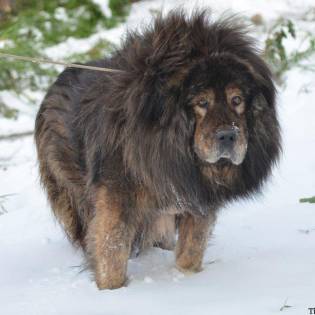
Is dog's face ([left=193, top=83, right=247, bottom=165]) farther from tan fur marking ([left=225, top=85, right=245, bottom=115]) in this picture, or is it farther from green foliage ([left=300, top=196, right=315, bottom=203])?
green foliage ([left=300, top=196, right=315, bottom=203])

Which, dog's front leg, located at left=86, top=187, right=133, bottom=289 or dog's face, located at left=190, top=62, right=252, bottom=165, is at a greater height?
dog's face, located at left=190, top=62, right=252, bottom=165

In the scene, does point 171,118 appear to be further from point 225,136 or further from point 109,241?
point 109,241

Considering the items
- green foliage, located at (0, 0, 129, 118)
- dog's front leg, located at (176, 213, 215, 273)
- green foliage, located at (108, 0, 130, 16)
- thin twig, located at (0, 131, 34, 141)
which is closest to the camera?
dog's front leg, located at (176, 213, 215, 273)

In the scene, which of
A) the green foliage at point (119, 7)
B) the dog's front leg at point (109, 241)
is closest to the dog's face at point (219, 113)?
the dog's front leg at point (109, 241)

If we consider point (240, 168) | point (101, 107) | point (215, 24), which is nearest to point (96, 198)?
point (101, 107)

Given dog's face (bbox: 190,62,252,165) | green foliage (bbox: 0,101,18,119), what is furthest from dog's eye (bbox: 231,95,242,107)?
green foliage (bbox: 0,101,18,119)

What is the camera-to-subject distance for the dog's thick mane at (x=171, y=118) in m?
4.69

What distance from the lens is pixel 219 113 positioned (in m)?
4.58

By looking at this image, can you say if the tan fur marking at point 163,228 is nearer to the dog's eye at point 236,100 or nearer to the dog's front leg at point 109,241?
the dog's front leg at point 109,241

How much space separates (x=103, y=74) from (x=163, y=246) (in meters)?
1.42

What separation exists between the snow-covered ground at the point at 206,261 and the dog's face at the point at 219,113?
0.84 m

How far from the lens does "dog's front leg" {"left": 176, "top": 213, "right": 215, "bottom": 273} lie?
17.7 ft

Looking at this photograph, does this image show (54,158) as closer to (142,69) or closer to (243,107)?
(142,69)

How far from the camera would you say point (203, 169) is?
4852 millimetres
